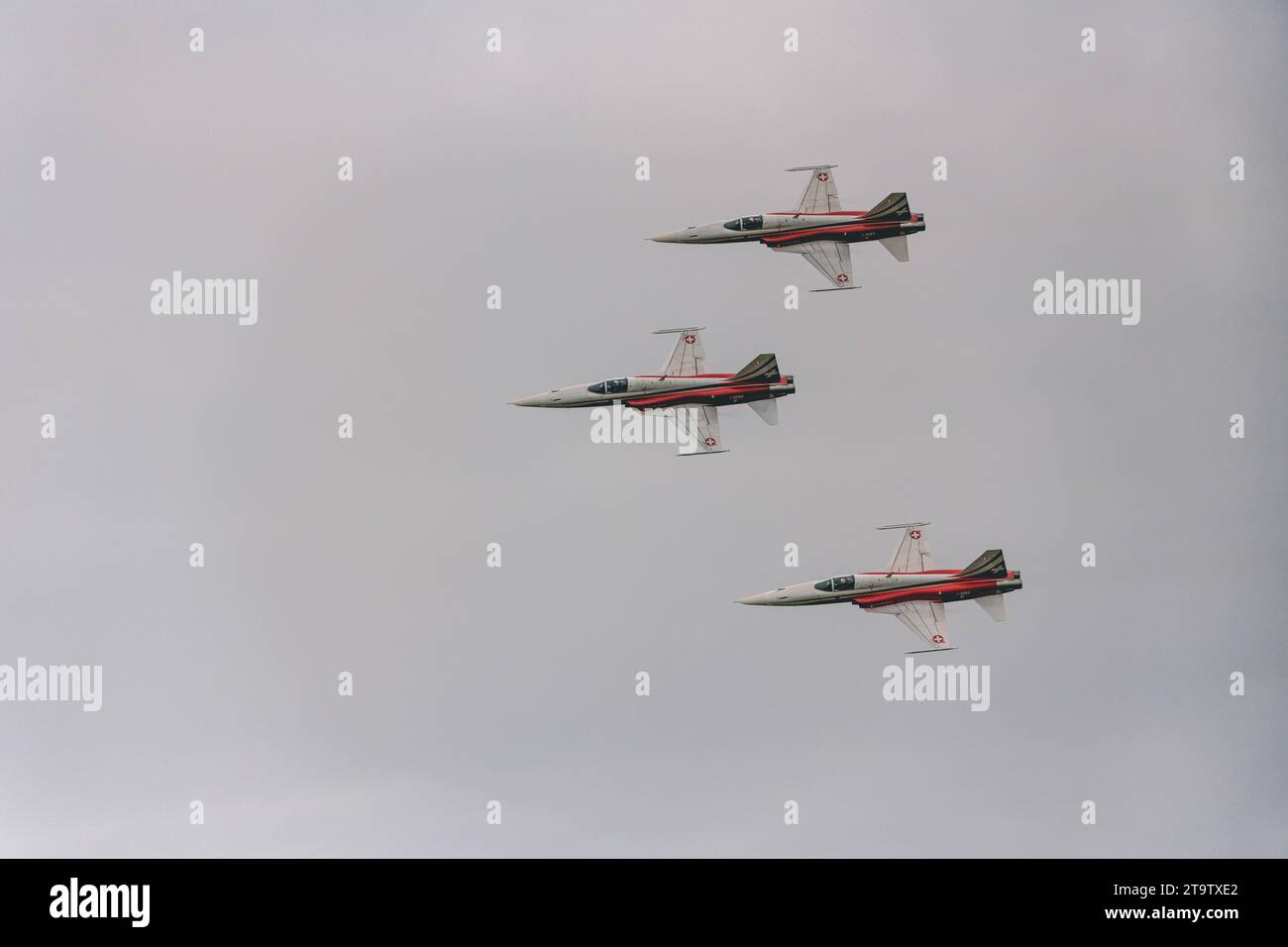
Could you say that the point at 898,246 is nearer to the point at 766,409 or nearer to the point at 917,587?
the point at 766,409

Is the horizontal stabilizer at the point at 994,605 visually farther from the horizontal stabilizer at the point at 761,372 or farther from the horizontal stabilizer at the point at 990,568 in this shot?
the horizontal stabilizer at the point at 761,372

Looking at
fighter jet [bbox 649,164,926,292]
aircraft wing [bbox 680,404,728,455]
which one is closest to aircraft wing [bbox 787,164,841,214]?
fighter jet [bbox 649,164,926,292]

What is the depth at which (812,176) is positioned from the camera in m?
57.3

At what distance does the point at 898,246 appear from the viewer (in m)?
57.7

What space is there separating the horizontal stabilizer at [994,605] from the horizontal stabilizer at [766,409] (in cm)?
798

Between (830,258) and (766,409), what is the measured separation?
4.91m

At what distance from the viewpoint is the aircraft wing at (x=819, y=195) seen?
57281 millimetres

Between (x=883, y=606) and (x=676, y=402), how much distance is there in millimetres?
8412

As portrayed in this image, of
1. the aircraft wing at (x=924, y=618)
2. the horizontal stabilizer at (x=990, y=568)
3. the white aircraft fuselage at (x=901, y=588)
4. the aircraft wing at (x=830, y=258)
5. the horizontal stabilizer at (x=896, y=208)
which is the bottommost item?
the aircraft wing at (x=924, y=618)

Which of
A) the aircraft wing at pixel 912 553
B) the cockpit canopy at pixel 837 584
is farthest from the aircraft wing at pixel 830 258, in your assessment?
the cockpit canopy at pixel 837 584

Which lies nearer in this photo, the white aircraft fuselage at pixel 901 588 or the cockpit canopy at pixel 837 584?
the white aircraft fuselage at pixel 901 588
